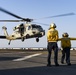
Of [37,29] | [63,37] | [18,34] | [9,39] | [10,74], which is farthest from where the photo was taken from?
[9,39]

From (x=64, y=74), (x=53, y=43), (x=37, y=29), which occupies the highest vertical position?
(x=37, y=29)

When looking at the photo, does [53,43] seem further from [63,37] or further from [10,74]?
[10,74]

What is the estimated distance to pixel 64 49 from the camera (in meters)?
13.9

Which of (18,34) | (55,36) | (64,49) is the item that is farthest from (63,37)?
(18,34)

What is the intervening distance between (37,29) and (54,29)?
110 feet

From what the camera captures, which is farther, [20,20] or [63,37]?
[20,20]

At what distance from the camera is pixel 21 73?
357 inches

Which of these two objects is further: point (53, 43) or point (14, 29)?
point (14, 29)

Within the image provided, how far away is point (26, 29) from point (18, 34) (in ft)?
8.00

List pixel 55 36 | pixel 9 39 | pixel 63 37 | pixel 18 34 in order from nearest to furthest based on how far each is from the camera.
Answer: pixel 55 36
pixel 63 37
pixel 18 34
pixel 9 39

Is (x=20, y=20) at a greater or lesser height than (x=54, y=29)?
greater

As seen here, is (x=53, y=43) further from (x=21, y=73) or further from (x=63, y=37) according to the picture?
(x=21, y=73)

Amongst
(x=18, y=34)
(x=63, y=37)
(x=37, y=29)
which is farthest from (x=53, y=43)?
(x=18, y=34)

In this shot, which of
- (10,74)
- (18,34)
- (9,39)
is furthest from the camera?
(9,39)
